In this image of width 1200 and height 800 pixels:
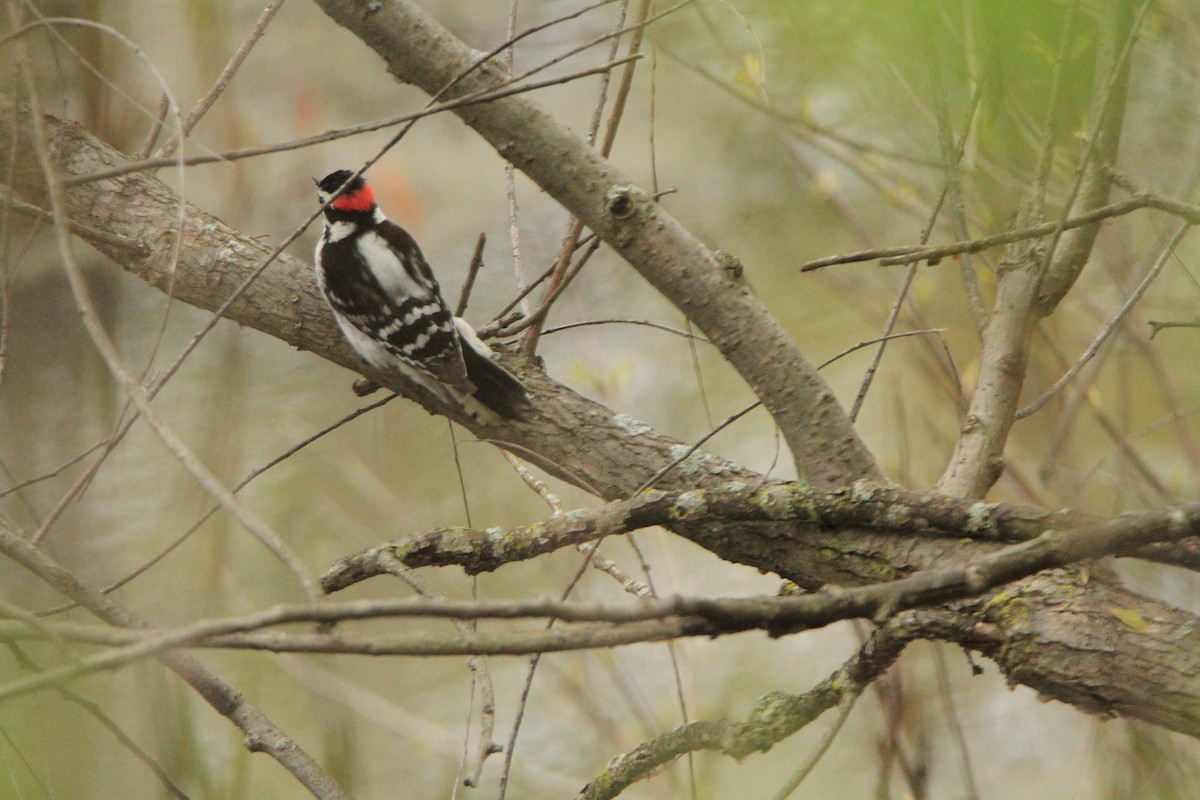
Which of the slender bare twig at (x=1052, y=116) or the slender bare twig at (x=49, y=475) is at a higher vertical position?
the slender bare twig at (x=1052, y=116)

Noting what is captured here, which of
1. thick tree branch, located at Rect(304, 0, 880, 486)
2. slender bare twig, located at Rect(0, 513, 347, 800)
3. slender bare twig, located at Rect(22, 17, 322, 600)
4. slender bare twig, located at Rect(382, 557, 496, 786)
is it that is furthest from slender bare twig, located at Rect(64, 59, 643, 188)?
slender bare twig, located at Rect(382, 557, 496, 786)

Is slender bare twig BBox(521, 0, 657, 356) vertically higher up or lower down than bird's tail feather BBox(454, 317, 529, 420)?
higher up

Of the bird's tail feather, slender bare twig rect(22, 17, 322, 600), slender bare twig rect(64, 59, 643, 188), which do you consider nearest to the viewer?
slender bare twig rect(22, 17, 322, 600)

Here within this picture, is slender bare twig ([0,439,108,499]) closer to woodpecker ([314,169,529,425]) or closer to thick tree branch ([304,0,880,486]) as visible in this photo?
woodpecker ([314,169,529,425])

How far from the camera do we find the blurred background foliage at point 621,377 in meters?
2.45

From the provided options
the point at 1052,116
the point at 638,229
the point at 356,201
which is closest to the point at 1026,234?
the point at 1052,116

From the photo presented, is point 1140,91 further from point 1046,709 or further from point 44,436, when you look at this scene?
point 44,436

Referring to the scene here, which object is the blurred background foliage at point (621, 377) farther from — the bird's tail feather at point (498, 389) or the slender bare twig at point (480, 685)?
the bird's tail feather at point (498, 389)

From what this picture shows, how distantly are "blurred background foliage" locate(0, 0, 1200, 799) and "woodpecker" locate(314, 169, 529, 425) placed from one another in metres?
0.47

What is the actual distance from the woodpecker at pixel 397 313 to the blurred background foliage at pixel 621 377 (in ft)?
1.55

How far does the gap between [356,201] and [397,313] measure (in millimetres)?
1032

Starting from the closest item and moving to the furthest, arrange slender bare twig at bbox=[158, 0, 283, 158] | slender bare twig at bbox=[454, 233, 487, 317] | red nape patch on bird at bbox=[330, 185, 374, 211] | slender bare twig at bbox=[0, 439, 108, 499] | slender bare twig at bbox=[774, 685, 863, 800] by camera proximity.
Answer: slender bare twig at bbox=[774, 685, 863, 800]
slender bare twig at bbox=[0, 439, 108, 499]
slender bare twig at bbox=[158, 0, 283, 158]
slender bare twig at bbox=[454, 233, 487, 317]
red nape patch on bird at bbox=[330, 185, 374, 211]

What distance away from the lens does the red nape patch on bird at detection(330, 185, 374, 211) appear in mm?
4266

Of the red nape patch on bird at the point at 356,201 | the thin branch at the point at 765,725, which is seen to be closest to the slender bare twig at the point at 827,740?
the thin branch at the point at 765,725
